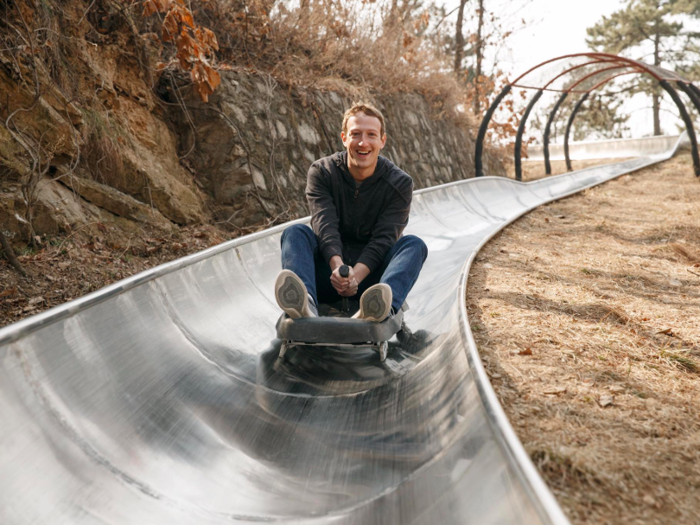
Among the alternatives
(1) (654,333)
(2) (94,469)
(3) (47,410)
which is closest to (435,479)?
(2) (94,469)

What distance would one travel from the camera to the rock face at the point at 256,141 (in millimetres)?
6562

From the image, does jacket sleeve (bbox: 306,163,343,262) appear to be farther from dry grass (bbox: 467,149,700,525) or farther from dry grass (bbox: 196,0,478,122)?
dry grass (bbox: 196,0,478,122)

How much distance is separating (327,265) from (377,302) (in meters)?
0.68

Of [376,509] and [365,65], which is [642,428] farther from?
[365,65]

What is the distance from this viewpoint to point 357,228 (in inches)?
132

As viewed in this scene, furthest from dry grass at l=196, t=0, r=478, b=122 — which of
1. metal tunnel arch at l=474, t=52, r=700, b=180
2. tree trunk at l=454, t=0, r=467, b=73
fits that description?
tree trunk at l=454, t=0, r=467, b=73

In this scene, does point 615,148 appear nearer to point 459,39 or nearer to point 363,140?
point 459,39

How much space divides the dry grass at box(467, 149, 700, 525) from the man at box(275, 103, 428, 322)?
609 mm

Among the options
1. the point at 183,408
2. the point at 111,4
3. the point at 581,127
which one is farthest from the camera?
the point at 581,127

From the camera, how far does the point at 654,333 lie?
3107 mm

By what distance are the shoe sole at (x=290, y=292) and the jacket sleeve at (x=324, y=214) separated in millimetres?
509

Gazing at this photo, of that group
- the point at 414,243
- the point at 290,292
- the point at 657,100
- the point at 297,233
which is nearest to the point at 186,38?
the point at 297,233

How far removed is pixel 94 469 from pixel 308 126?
7.02m

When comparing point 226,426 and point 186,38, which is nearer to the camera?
point 226,426
